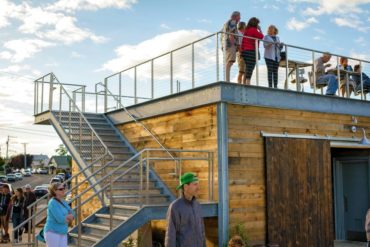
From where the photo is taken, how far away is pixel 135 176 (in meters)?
12.1

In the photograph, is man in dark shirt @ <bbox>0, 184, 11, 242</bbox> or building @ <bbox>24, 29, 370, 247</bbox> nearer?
building @ <bbox>24, 29, 370, 247</bbox>

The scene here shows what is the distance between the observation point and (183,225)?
17.3 feet

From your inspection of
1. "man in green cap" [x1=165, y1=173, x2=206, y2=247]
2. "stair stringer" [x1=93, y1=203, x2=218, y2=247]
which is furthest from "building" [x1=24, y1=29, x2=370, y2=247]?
"man in green cap" [x1=165, y1=173, x2=206, y2=247]

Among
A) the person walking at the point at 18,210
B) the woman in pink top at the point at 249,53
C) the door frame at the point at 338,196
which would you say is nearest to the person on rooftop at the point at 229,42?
the woman in pink top at the point at 249,53

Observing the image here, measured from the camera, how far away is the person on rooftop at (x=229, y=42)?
10531 millimetres

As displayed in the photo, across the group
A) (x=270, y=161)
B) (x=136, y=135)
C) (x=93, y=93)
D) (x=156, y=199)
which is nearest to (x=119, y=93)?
(x=93, y=93)

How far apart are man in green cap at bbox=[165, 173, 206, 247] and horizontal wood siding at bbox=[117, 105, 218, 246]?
186 inches

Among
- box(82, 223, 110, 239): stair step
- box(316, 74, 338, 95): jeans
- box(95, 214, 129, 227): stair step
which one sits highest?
box(316, 74, 338, 95): jeans

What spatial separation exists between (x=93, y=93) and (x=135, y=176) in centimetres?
492

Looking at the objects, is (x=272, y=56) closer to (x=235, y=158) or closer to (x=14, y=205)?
(x=235, y=158)

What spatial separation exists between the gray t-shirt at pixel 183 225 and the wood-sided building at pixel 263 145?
15.1 feet

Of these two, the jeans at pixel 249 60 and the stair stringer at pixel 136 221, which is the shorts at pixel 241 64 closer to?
the jeans at pixel 249 60

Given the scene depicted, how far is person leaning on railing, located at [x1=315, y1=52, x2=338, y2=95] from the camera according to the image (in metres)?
12.5

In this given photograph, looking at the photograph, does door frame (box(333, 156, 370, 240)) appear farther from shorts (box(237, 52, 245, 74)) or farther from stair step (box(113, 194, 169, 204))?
stair step (box(113, 194, 169, 204))
